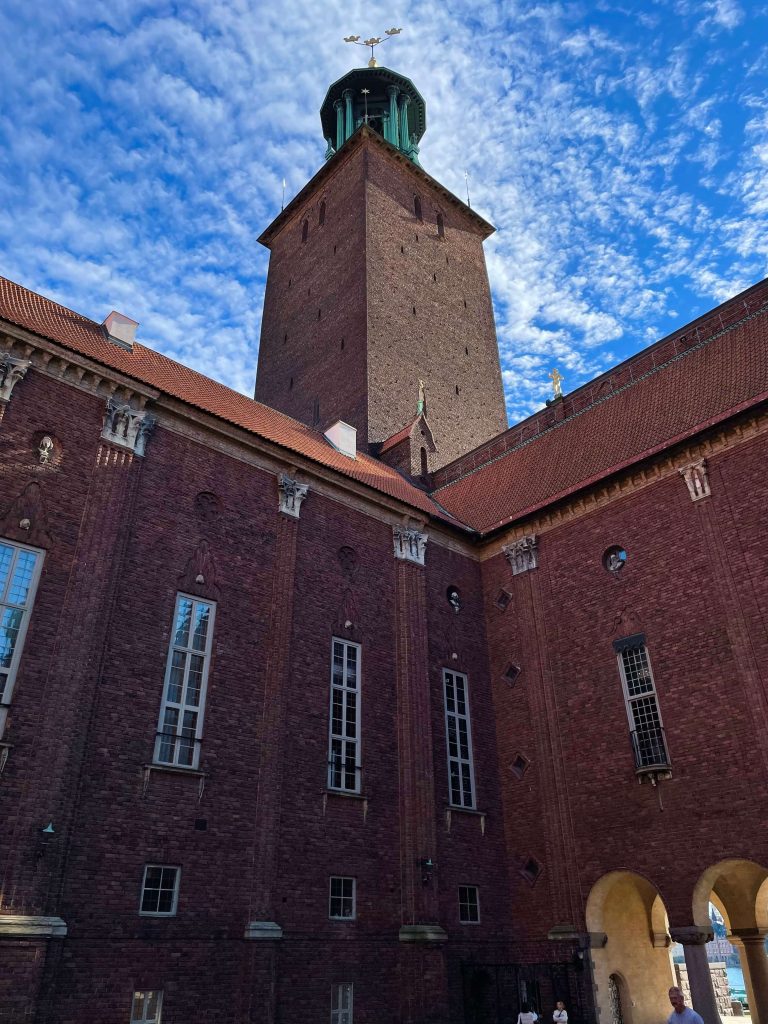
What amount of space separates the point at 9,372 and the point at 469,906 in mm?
15603

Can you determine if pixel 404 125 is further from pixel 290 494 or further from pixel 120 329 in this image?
pixel 290 494

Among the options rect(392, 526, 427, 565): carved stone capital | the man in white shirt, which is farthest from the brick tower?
the man in white shirt

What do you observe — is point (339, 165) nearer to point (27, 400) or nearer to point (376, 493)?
point (376, 493)

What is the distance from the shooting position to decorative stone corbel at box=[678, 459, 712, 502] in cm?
A: 1872

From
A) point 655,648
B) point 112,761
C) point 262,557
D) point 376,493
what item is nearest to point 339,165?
point 376,493

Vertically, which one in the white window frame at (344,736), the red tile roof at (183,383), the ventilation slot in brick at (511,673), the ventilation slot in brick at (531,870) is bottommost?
the ventilation slot in brick at (531,870)

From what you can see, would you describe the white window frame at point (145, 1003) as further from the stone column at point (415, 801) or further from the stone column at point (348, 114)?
the stone column at point (348, 114)

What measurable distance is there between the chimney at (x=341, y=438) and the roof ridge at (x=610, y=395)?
434 cm

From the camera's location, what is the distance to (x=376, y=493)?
2170 centimetres

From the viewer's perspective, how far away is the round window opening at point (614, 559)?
20013 mm

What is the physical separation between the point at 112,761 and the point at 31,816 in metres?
1.70

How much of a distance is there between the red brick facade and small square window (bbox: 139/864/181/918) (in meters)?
0.22

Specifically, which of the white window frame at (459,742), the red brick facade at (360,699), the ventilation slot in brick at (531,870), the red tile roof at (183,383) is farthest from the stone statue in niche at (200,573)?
the ventilation slot in brick at (531,870)

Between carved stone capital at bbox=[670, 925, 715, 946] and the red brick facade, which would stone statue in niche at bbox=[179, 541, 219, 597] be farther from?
carved stone capital at bbox=[670, 925, 715, 946]
